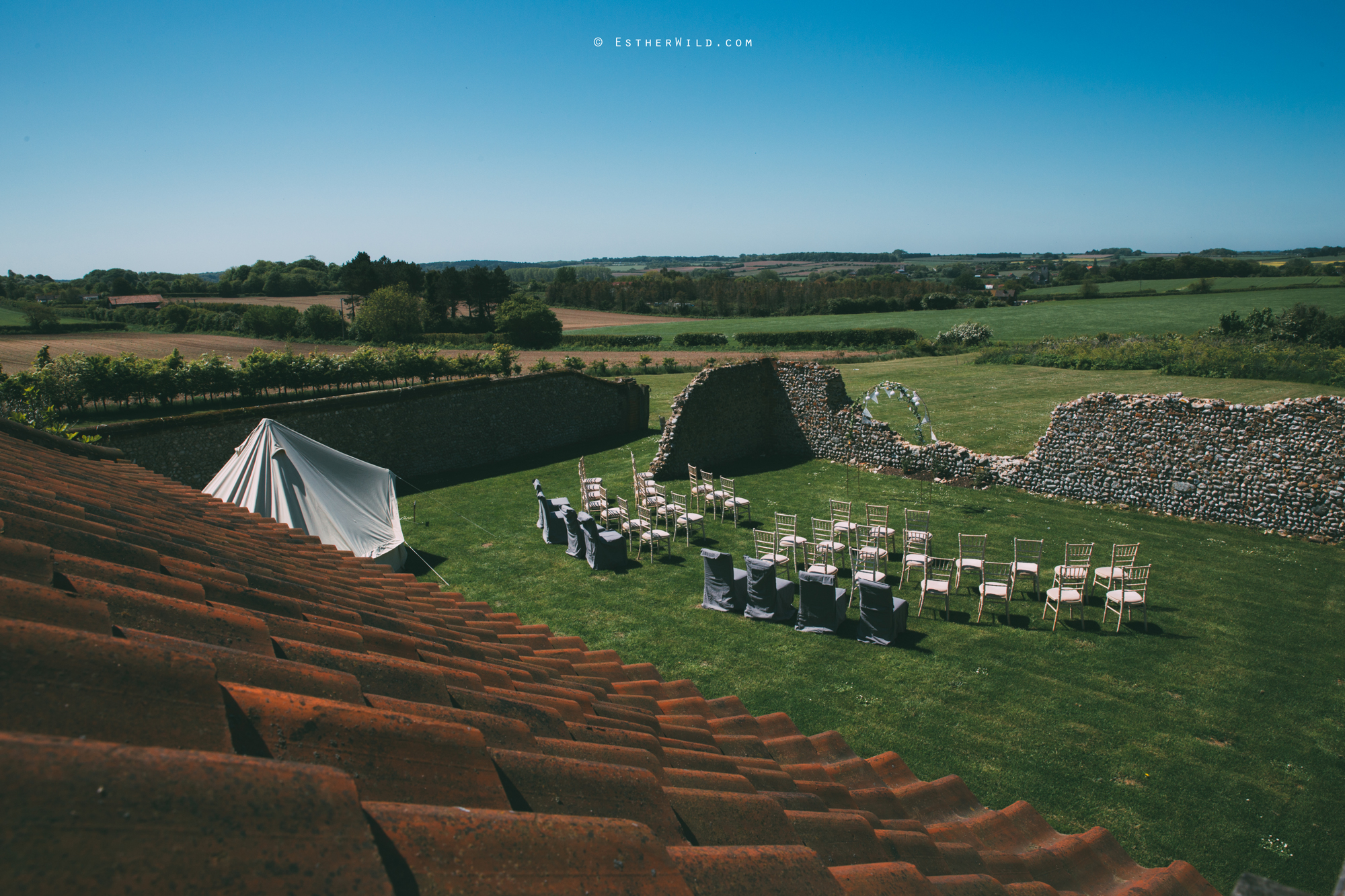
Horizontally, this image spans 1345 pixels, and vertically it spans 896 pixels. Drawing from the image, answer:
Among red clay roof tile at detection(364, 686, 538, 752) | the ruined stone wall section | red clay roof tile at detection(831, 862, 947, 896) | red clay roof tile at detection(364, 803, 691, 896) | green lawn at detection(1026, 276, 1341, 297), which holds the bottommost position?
the ruined stone wall section

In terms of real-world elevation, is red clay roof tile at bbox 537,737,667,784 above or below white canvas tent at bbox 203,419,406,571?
above

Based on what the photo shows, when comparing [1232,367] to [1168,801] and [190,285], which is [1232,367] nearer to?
[1168,801]

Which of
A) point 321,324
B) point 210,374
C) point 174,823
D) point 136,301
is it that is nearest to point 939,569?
point 174,823

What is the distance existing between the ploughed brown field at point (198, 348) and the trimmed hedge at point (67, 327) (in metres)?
0.93

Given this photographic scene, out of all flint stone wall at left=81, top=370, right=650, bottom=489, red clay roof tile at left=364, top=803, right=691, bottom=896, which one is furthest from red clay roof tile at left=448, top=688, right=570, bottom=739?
flint stone wall at left=81, top=370, right=650, bottom=489

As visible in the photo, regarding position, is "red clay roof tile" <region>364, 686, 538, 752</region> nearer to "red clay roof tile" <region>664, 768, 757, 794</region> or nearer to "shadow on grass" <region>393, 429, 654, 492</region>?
"red clay roof tile" <region>664, 768, 757, 794</region>

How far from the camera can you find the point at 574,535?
1418 centimetres

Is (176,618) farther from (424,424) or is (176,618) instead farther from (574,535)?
→ (424,424)

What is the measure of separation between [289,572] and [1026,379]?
125ft

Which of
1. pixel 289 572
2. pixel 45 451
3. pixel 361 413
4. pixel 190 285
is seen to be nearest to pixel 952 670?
pixel 289 572

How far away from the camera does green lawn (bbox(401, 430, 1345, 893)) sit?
22.2 ft

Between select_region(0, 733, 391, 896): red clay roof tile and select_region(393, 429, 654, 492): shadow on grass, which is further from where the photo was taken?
select_region(393, 429, 654, 492): shadow on grass

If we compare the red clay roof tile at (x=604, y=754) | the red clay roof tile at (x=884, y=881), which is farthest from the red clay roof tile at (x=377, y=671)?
the red clay roof tile at (x=884, y=881)

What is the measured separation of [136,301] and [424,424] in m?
79.1
